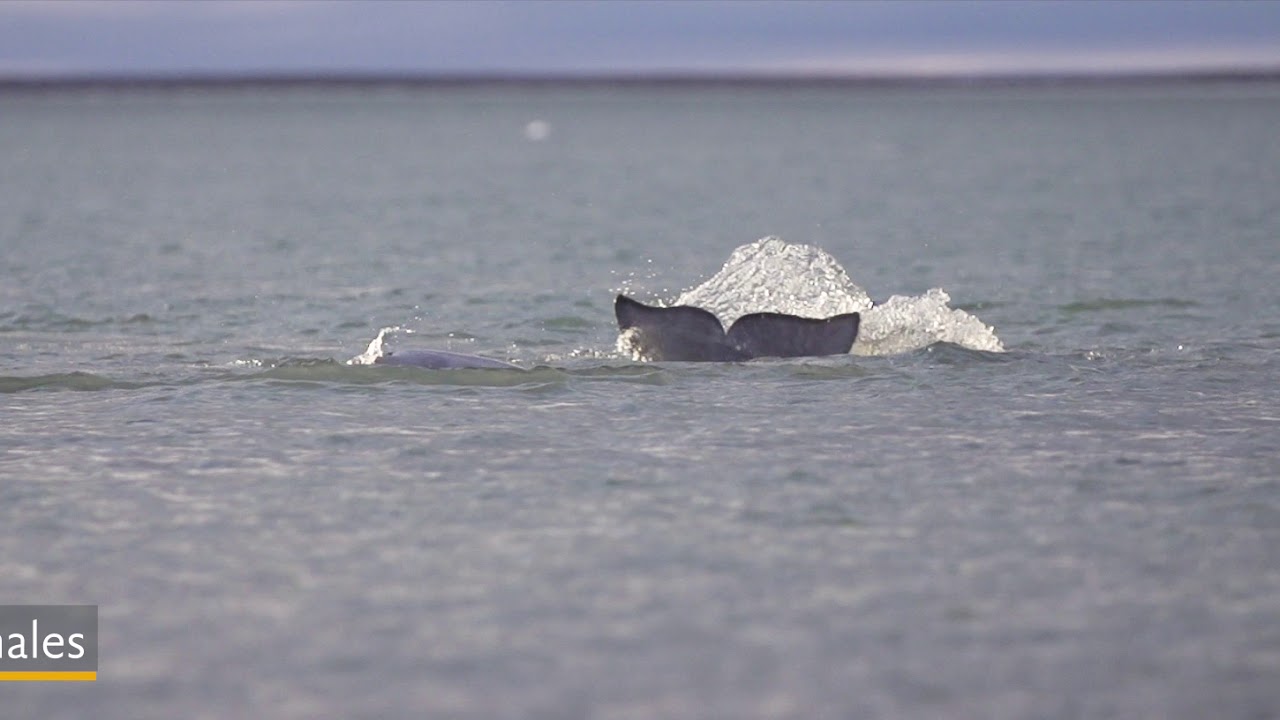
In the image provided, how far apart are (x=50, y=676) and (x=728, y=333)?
8.66 m

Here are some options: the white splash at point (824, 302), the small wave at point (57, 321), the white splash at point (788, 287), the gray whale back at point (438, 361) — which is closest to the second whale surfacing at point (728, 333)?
the white splash at point (824, 302)

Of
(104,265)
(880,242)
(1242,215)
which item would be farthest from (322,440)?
(1242,215)

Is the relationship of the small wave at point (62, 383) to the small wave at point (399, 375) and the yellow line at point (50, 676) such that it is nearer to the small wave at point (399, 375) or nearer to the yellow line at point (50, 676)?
the small wave at point (399, 375)

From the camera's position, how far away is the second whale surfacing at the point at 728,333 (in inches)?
625

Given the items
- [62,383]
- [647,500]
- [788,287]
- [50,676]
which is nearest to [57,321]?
[62,383]

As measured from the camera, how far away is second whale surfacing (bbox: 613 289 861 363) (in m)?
15.9

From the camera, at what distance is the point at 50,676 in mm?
8086

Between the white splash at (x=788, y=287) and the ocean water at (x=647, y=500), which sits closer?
the ocean water at (x=647, y=500)

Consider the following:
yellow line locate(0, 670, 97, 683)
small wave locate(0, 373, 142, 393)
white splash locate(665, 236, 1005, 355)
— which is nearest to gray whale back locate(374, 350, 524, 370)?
white splash locate(665, 236, 1005, 355)

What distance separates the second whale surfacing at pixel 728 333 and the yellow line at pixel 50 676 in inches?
323

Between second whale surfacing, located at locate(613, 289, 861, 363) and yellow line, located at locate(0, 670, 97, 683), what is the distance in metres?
8.20

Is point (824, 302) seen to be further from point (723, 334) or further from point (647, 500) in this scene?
point (647, 500)

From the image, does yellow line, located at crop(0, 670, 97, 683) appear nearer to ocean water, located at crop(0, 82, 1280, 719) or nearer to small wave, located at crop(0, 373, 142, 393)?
ocean water, located at crop(0, 82, 1280, 719)

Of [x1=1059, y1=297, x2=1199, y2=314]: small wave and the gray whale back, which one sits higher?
[x1=1059, y1=297, x2=1199, y2=314]: small wave
